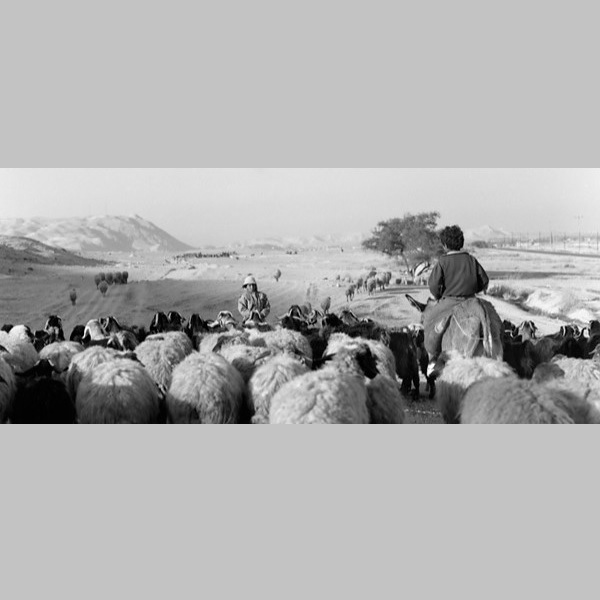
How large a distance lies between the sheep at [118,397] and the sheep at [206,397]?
212 mm

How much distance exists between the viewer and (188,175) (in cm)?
1116

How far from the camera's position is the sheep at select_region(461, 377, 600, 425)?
14.8 feet

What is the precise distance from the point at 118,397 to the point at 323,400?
187cm

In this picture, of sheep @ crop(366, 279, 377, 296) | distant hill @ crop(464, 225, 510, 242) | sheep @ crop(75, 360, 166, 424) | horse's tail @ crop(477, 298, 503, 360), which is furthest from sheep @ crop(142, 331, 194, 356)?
distant hill @ crop(464, 225, 510, 242)

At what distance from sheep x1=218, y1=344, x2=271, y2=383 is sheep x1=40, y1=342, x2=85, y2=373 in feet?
6.30

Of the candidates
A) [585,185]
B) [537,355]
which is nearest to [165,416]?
[537,355]

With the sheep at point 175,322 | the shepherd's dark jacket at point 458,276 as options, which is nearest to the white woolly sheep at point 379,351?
the shepherd's dark jacket at point 458,276

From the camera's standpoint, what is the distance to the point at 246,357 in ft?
21.1

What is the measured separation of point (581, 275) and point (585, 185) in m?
1.99

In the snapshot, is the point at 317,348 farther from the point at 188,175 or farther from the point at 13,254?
the point at 13,254

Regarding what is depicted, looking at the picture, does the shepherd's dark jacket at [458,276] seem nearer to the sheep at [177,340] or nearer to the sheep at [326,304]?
the sheep at [177,340]

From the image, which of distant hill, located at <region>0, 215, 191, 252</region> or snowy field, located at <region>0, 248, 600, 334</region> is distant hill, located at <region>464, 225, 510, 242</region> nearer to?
snowy field, located at <region>0, 248, 600, 334</region>

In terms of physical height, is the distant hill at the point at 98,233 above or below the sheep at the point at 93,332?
above

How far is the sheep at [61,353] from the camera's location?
717 cm
